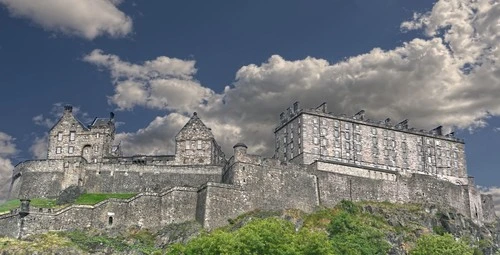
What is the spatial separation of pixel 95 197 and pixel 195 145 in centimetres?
1924

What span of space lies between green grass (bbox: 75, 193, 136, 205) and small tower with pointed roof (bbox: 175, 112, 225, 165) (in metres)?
11.4

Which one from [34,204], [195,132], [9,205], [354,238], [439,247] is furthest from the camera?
[195,132]

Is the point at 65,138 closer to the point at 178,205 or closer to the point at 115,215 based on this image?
the point at 115,215

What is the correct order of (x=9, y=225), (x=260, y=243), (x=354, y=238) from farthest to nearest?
(x=9, y=225) → (x=354, y=238) → (x=260, y=243)

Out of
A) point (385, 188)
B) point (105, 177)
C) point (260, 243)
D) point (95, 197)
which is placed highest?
point (385, 188)

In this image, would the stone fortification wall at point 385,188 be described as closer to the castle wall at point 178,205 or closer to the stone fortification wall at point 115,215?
the castle wall at point 178,205

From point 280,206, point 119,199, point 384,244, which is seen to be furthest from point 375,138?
point 119,199

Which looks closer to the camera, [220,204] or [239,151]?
[220,204]

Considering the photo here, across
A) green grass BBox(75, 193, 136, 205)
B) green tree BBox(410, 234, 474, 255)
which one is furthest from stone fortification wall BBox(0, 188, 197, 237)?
green tree BBox(410, 234, 474, 255)

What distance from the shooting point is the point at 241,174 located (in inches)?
3605

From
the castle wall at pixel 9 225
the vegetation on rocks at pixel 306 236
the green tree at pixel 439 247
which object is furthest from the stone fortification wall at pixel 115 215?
the green tree at pixel 439 247

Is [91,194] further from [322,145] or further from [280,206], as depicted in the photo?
[322,145]

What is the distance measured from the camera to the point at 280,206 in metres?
93.1

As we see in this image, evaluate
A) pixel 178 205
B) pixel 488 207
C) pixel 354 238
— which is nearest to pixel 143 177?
pixel 178 205
